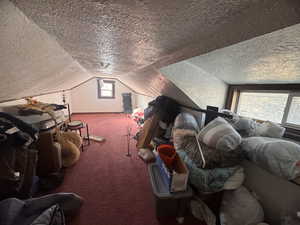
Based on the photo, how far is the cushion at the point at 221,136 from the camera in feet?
3.41

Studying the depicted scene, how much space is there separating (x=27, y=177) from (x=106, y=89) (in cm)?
474

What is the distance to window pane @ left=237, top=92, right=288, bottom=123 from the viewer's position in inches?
50.1

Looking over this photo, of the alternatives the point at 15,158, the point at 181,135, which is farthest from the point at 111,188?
the point at 181,135

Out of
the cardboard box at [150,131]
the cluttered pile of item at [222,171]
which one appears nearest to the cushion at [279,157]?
the cluttered pile of item at [222,171]

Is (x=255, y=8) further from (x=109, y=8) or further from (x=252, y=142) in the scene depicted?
(x=252, y=142)

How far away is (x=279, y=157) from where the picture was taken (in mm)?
823

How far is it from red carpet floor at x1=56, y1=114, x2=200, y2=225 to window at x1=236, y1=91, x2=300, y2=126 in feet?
→ 4.54

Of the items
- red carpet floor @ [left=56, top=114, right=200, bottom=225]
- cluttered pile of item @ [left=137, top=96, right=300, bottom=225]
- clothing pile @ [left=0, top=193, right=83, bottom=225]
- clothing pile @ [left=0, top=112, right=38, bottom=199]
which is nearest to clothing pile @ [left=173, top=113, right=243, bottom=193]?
cluttered pile of item @ [left=137, top=96, right=300, bottom=225]

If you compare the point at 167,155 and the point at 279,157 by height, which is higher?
the point at 279,157

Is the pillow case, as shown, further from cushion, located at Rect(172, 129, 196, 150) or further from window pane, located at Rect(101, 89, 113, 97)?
window pane, located at Rect(101, 89, 113, 97)

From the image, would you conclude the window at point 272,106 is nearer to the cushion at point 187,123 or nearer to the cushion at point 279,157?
the cushion at point 279,157

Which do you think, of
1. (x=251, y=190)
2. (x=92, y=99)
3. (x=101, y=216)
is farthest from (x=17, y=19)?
(x=92, y=99)

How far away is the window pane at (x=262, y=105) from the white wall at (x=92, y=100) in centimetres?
471

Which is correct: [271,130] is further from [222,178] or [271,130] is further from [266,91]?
[222,178]
